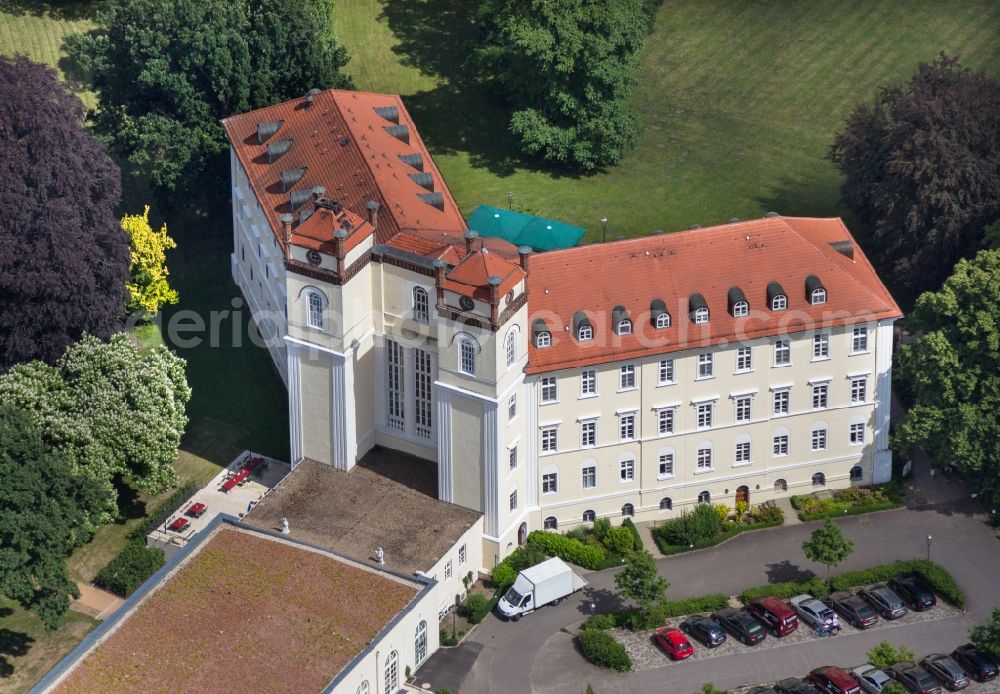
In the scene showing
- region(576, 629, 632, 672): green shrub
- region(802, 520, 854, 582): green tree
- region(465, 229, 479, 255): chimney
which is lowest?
region(576, 629, 632, 672): green shrub

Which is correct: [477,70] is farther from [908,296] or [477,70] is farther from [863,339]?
[863,339]

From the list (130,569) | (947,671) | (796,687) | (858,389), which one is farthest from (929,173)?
(130,569)

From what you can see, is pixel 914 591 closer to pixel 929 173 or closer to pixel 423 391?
pixel 423 391

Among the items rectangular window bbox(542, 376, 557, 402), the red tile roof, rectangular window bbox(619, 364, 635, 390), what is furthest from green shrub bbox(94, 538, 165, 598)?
rectangular window bbox(619, 364, 635, 390)

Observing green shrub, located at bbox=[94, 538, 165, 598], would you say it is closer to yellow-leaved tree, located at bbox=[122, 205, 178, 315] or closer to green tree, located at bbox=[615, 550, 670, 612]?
yellow-leaved tree, located at bbox=[122, 205, 178, 315]

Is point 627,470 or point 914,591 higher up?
point 627,470

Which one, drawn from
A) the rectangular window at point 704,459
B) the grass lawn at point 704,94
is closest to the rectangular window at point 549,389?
the rectangular window at point 704,459

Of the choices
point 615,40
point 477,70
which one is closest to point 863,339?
point 615,40
